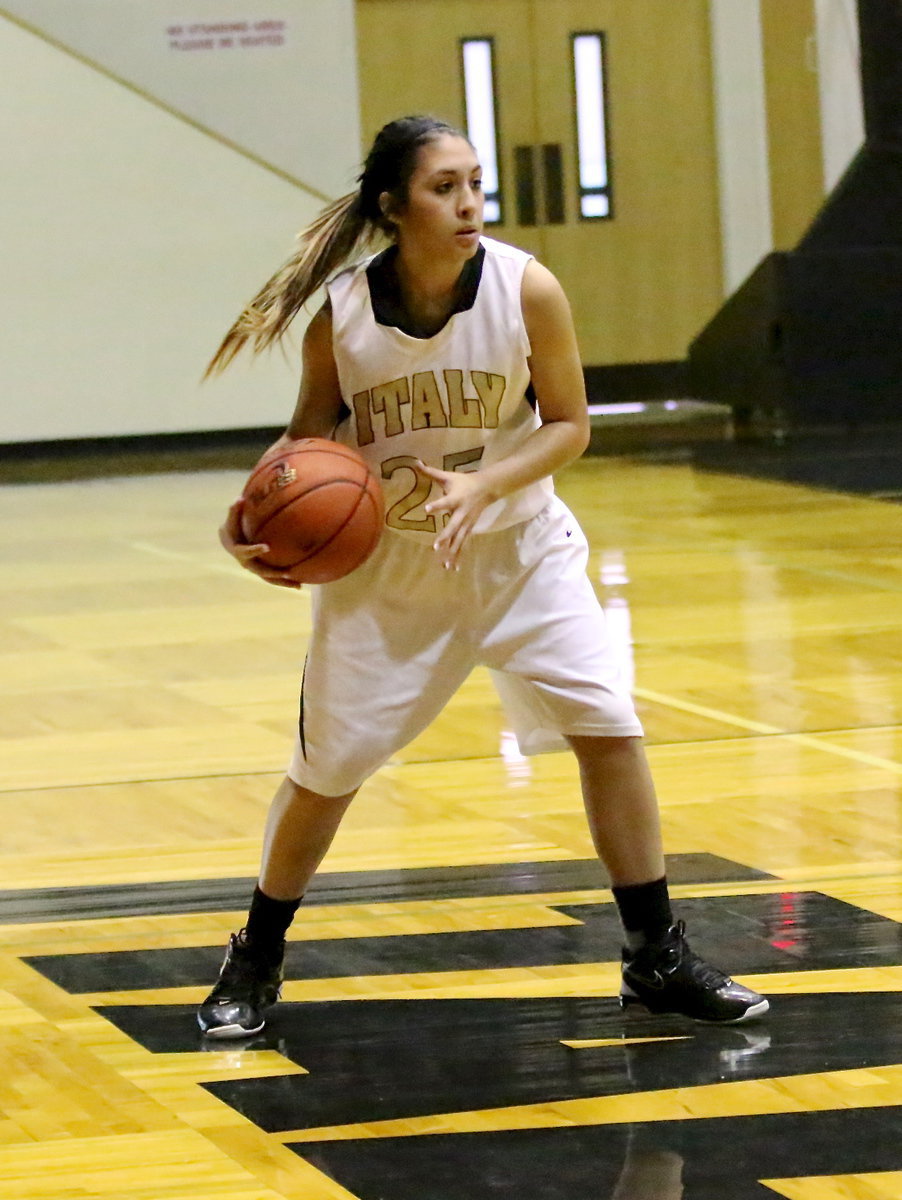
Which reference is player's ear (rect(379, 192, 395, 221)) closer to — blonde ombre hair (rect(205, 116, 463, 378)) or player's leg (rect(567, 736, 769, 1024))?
blonde ombre hair (rect(205, 116, 463, 378))

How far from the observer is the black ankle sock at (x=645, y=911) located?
293 centimetres

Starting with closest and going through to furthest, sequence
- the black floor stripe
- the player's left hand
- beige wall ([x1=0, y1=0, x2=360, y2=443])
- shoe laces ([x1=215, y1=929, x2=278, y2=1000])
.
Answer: the player's left hand
shoe laces ([x1=215, y1=929, x2=278, y2=1000])
the black floor stripe
beige wall ([x1=0, y1=0, x2=360, y2=443])

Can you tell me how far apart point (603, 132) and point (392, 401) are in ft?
38.5

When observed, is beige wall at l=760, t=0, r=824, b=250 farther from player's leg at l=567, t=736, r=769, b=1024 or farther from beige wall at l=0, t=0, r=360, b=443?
player's leg at l=567, t=736, r=769, b=1024

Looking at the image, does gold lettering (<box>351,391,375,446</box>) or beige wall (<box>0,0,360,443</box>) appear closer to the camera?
gold lettering (<box>351,391,375,446</box>)

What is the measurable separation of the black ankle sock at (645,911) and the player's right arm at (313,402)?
0.63 meters

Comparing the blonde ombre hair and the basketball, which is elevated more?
the blonde ombre hair

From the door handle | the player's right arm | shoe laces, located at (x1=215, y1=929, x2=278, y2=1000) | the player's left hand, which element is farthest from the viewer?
the door handle

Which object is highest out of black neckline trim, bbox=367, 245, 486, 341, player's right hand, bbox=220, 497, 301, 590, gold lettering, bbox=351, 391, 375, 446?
black neckline trim, bbox=367, 245, 486, 341

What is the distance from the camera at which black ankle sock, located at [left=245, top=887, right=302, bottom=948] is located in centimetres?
298

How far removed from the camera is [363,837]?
403 cm

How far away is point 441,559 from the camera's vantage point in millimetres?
2834

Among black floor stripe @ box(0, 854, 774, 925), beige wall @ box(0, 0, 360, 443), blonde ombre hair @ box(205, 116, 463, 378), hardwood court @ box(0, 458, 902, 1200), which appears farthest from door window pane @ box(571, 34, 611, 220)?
blonde ombre hair @ box(205, 116, 463, 378)

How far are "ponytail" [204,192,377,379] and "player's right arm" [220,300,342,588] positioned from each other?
1.8 inches
